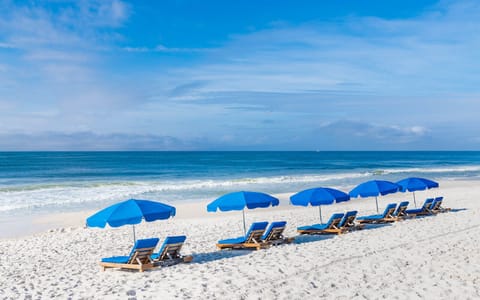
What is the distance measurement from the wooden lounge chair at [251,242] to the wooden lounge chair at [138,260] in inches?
96.7

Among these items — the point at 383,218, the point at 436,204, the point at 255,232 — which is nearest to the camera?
the point at 255,232

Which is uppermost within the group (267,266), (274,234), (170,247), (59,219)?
(170,247)

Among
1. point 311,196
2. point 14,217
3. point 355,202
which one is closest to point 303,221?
point 311,196

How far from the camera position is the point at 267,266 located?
946 centimetres

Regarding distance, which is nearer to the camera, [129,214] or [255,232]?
[129,214]

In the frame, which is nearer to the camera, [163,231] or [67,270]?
[67,270]

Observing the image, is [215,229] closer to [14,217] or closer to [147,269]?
[147,269]

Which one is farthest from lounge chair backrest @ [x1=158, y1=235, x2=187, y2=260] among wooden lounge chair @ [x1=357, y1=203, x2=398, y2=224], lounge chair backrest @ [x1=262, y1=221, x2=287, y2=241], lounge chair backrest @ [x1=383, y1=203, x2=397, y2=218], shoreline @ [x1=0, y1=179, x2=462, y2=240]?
lounge chair backrest @ [x1=383, y1=203, x2=397, y2=218]

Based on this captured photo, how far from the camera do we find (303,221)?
16438 mm

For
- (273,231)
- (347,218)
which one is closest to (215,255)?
(273,231)

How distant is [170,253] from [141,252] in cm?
75

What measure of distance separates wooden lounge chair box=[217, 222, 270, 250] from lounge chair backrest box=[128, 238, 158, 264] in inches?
96.5

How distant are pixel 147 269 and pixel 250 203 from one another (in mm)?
2995

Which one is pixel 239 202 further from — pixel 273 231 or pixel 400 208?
pixel 400 208
